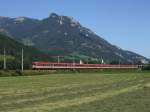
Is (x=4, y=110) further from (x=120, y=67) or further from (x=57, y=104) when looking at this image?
(x=120, y=67)

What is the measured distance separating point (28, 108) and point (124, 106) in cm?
513

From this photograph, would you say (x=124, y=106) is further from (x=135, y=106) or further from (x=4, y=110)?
(x=4, y=110)

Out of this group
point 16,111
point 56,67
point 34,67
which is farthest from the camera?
point 56,67

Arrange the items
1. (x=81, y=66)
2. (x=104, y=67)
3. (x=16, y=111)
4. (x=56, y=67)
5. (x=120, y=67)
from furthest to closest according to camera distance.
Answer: (x=120, y=67), (x=104, y=67), (x=81, y=66), (x=56, y=67), (x=16, y=111)

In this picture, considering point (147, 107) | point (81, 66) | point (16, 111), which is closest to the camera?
point (16, 111)

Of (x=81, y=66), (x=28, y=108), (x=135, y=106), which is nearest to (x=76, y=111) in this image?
(x=28, y=108)

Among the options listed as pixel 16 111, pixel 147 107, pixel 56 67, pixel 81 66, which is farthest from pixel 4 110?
pixel 81 66

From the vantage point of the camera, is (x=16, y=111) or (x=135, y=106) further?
(x=135, y=106)

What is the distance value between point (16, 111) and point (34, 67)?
97334 mm

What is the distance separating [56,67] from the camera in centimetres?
12669

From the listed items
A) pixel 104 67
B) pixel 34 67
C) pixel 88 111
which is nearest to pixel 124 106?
pixel 88 111

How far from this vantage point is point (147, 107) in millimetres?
23016

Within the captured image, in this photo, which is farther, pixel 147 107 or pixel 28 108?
pixel 147 107

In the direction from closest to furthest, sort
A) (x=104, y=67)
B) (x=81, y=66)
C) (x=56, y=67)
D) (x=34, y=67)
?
(x=34, y=67) → (x=56, y=67) → (x=81, y=66) → (x=104, y=67)
